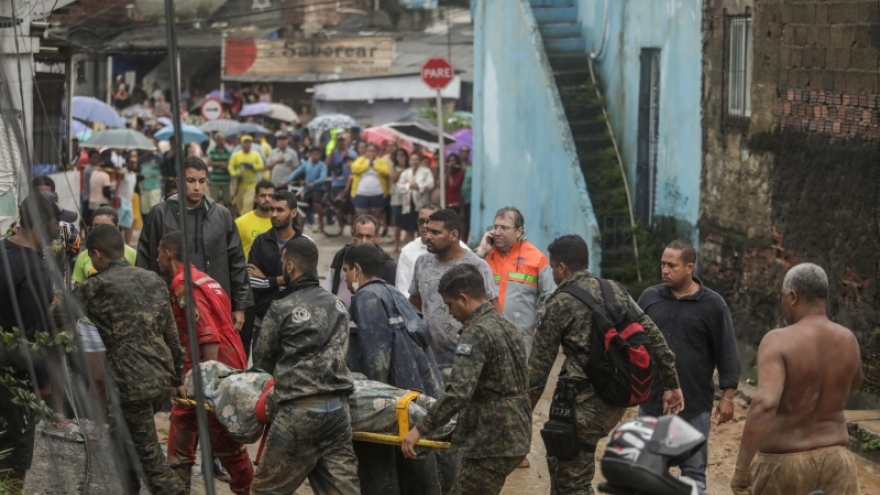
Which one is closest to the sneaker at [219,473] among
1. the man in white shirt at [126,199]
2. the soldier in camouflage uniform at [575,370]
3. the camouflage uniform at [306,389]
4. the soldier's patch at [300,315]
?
the camouflage uniform at [306,389]

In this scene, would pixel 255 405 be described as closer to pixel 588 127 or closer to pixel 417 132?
pixel 588 127

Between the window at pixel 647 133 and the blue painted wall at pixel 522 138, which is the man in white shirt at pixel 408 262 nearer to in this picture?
the blue painted wall at pixel 522 138

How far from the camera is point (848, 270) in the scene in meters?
10.6

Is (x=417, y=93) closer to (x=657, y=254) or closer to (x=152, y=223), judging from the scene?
(x=657, y=254)

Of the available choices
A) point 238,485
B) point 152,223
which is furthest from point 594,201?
point 238,485

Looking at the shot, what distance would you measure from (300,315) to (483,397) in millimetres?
1034

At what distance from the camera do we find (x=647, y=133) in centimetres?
1575

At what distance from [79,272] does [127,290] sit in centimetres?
226

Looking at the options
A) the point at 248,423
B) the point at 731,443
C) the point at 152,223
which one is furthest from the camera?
the point at 731,443

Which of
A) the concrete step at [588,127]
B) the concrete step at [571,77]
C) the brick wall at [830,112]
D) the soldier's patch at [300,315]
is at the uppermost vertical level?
the concrete step at [571,77]

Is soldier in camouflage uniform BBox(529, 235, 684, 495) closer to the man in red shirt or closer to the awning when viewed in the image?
the man in red shirt

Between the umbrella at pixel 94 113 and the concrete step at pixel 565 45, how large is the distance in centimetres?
1085

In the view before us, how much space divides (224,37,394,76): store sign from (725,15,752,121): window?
76.7 ft

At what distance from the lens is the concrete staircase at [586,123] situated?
15.4 m
